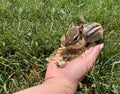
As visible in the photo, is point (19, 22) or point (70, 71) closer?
point (70, 71)

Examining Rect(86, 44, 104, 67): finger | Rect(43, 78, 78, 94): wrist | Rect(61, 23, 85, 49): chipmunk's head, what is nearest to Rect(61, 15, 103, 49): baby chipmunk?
Rect(61, 23, 85, 49): chipmunk's head

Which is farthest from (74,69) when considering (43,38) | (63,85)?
(43,38)

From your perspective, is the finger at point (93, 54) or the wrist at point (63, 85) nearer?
the wrist at point (63, 85)

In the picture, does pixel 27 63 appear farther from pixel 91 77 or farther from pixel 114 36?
A: pixel 114 36

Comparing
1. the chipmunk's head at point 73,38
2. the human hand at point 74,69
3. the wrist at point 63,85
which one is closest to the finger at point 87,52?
the human hand at point 74,69

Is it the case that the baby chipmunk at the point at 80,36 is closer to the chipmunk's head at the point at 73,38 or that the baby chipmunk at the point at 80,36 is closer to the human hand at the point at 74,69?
the chipmunk's head at the point at 73,38

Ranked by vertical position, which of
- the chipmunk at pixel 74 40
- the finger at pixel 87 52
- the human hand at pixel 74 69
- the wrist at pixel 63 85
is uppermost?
the chipmunk at pixel 74 40

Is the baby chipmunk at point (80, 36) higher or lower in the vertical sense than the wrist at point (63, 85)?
higher

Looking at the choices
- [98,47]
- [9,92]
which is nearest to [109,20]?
[98,47]
